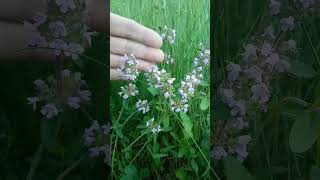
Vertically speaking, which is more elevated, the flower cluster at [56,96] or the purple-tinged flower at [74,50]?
the purple-tinged flower at [74,50]

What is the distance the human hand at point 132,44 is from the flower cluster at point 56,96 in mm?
89

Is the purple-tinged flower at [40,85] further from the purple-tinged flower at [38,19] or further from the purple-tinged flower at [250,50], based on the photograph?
the purple-tinged flower at [250,50]

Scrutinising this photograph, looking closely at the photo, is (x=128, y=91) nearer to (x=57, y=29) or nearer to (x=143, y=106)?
(x=143, y=106)

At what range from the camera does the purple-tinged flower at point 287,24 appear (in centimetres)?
138

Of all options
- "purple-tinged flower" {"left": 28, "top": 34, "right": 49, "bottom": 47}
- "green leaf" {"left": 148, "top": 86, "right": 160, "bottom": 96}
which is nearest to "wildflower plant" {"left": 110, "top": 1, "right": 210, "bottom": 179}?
"green leaf" {"left": 148, "top": 86, "right": 160, "bottom": 96}

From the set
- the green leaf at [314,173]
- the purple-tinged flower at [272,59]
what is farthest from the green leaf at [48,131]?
the green leaf at [314,173]

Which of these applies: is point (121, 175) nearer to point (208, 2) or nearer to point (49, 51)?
point (49, 51)

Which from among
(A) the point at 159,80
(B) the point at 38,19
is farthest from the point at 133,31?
(B) the point at 38,19

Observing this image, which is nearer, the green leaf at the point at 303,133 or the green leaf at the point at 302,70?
the green leaf at the point at 303,133

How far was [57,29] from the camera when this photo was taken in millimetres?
1282

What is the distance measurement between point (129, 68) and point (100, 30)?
13cm

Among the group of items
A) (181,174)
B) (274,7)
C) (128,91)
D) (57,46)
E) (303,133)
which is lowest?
(181,174)

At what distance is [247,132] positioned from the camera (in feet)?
4.58

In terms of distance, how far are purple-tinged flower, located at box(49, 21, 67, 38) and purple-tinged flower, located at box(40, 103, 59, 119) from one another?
0.56 feet
